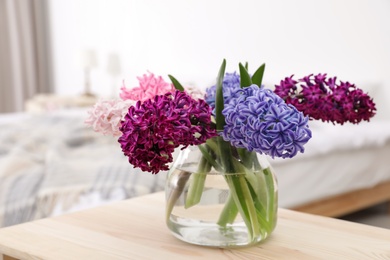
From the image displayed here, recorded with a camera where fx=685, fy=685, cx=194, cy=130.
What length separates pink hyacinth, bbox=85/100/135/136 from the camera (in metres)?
1.21

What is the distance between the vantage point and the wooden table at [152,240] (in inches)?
48.4

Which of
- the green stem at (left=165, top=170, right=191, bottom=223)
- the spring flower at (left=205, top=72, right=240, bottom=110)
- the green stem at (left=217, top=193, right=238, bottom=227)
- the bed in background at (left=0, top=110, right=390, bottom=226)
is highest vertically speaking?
the spring flower at (left=205, top=72, right=240, bottom=110)

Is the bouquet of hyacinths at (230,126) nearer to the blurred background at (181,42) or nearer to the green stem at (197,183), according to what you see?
the green stem at (197,183)

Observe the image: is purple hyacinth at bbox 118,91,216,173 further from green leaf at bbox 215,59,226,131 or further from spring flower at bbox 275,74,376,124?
spring flower at bbox 275,74,376,124

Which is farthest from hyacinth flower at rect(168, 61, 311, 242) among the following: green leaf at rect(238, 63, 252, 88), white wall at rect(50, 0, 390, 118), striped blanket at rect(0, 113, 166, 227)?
white wall at rect(50, 0, 390, 118)

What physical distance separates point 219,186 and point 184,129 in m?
0.19

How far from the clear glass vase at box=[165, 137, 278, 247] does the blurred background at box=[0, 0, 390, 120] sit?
2864 millimetres

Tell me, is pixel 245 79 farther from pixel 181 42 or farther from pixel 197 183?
pixel 181 42

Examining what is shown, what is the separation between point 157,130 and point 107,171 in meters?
1.67

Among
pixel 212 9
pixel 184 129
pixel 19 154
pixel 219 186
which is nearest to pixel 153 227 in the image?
pixel 219 186

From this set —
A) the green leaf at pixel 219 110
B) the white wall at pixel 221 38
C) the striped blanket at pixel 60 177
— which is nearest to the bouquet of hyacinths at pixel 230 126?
the green leaf at pixel 219 110

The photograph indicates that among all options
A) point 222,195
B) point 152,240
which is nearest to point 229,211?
point 222,195

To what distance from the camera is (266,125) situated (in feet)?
3.53

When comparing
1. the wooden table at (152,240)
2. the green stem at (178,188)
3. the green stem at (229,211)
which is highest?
the green stem at (178,188)
